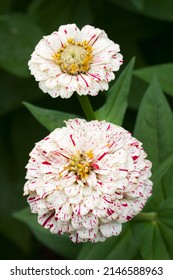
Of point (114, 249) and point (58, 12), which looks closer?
point (114, 249)

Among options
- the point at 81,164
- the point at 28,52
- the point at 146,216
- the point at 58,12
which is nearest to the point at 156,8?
the point at 58,12

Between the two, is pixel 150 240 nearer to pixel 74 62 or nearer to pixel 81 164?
pixel 81 164

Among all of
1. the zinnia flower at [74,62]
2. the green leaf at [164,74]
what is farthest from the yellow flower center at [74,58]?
the green leaf at [164,74]

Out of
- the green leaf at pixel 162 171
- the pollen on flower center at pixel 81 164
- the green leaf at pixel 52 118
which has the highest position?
the green leaf at pixel 52 118

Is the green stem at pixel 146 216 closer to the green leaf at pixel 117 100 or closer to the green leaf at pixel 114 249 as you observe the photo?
the green leaf at pixel 114 249

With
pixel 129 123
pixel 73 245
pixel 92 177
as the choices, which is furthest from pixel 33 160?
pixel 129 123

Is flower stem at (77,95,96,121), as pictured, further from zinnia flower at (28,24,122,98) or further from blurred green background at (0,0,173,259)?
blurred green background at (0,0,173,259)
